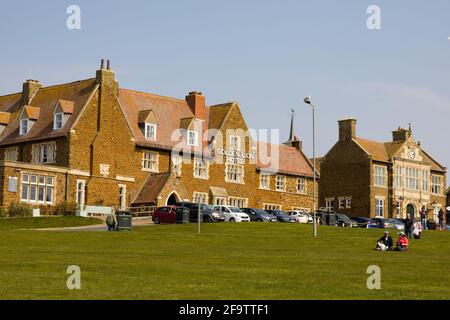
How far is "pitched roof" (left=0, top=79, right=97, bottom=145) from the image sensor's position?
67375 millimetres

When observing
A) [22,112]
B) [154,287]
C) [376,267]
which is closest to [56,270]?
[154,287]

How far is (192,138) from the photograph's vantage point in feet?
244

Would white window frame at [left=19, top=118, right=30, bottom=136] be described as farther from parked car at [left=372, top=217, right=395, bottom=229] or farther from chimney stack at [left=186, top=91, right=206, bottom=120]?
parked car at [left=372, top=217, right=395, bottom=229]

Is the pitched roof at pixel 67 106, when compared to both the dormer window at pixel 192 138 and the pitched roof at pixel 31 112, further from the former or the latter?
the dormer window at pixel 192 138

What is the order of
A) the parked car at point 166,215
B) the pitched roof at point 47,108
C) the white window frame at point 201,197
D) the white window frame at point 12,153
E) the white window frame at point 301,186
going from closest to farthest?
the parked car at point 166,215 → the pitched roof at point 47,108 → the white window frame at point 12,153 → the white window frame at point 201,197 → the white window frame at point 301,186

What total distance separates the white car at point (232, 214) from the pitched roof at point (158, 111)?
11.0 metres

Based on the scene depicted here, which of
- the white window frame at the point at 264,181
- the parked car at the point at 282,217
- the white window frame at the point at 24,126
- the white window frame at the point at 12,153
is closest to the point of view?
the parked car at the point at 282,217

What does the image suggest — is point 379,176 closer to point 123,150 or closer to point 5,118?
point 123,150

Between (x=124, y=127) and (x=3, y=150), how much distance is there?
1063 centimetres

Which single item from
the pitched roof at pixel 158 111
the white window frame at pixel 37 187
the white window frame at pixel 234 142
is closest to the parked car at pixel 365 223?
the white window frame at pixel 234 142

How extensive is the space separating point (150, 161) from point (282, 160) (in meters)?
17.8

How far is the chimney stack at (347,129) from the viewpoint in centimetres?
9219

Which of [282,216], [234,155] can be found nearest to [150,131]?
[234,155]
